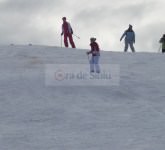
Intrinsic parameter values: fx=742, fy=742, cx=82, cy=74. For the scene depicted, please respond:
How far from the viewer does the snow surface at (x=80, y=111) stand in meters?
15.3

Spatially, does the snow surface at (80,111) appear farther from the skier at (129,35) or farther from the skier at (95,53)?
the skier at (129,35)

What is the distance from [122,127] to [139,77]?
808cm

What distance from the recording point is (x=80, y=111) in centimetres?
1862

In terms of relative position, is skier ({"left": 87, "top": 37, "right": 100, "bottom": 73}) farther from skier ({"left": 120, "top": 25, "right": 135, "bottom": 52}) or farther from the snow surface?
skier ({"left": 120, "top": 25, "right": 135, "bottom": 52})

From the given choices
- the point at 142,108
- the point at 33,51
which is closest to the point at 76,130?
the point at 142,108

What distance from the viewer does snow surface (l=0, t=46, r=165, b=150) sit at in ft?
50.3

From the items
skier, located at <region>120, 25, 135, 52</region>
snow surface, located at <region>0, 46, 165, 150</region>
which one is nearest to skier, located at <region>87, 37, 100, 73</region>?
snow surface, located at <region>0, 46, 165, 150</region>

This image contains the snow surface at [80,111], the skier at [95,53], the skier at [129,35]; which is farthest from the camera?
the skier at [129,35]

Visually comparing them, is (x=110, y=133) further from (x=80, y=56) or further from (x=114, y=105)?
(x=80, y=56)

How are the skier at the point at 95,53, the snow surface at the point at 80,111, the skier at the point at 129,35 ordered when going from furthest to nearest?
1. the skier at the point at 129,35
2. the skier at the point at 95,53
3. the snow surface at the point at 80,111

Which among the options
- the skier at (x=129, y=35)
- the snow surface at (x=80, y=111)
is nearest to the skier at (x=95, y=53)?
the snow surface at (x=80, y=111)

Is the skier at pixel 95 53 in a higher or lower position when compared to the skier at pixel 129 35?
lower

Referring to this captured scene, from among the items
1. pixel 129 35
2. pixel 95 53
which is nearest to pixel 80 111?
pixel 95 53

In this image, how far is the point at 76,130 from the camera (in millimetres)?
16500
